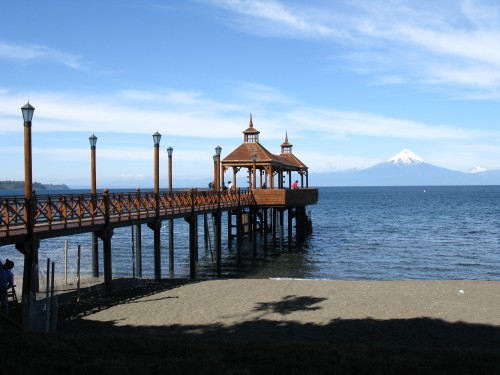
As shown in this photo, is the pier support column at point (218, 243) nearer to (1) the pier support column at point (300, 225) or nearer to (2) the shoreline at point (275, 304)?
(2) the shoreline at point (275, 304)

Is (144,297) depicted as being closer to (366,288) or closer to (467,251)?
(366,288)

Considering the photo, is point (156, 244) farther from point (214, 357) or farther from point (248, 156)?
point (248, 156)

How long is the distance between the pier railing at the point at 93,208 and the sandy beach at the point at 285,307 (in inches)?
110

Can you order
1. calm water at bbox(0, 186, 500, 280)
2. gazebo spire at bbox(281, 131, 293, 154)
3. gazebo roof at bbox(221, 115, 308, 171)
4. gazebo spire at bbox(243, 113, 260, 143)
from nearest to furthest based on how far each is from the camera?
calm water at bbox(0, 186, 500, 280)
gazebo roof at bbox(221, 115, 308, 171)
gazebo spire at bbox(243, 113, 260, 143)
gazebo spire at bbox(281, 131, 293, 154)

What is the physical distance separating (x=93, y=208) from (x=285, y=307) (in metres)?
7.34

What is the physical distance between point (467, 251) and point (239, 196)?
1766 cm

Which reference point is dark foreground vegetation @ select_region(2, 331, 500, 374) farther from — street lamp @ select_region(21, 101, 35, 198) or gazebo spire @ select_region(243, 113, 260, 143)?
gazebo spire @ select_region(243, 113, 260, 143)

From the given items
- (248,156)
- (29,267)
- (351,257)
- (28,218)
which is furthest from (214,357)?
(248,156)

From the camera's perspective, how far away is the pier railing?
15.5 metres

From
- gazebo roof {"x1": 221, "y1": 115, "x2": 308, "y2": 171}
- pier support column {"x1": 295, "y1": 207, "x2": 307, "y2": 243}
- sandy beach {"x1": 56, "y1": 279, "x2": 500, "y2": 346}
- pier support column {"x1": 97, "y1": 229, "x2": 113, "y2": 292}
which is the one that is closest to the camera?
sandy beach {"x1": 56, "y1": 279, "x2": 500, "y2": 346}

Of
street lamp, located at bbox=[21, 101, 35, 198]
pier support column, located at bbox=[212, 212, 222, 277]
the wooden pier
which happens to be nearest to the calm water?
pier support column, located at bbox=[212, 212, 222, 277]

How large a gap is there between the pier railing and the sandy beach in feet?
9.16

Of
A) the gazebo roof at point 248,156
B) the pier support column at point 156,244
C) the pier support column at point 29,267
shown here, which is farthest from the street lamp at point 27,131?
the gazebo roof at point 248,156

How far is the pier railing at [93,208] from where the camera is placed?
50.8ft
